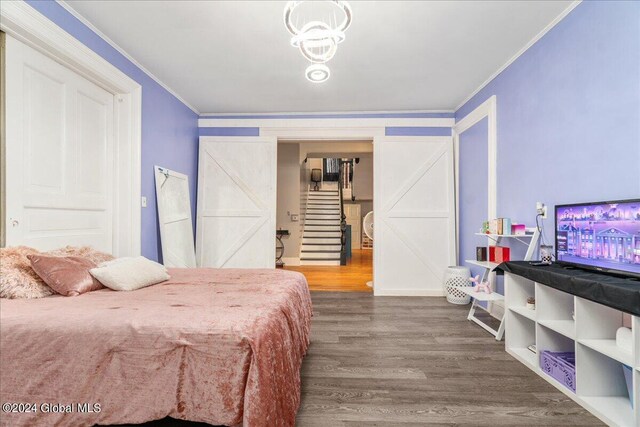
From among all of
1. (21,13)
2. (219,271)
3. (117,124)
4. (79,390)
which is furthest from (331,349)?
(21,13)

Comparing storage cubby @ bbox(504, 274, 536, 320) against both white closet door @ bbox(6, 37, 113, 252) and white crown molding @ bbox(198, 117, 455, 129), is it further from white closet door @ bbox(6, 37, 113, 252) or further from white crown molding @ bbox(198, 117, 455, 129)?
white closet door @ bbox(6, 37, 113, 252)

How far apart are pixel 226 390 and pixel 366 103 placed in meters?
3.82

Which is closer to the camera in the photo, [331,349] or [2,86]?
[2,86]

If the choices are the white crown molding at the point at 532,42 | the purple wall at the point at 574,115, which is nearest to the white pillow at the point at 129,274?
the purple wall at the point at 574,115

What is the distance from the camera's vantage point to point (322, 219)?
9.51 m

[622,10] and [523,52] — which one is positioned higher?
[523,52]

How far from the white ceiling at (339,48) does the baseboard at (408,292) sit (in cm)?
267

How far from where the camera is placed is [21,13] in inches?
75.0

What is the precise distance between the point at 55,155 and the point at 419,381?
10.4 feet

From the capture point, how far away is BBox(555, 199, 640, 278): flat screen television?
5.26 ft

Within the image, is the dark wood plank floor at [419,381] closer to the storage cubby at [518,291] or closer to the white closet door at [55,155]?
the storage cubby at [518,291]

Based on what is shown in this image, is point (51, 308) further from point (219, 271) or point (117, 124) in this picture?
point (117, 124)

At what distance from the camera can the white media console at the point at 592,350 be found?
→ 5.08ft

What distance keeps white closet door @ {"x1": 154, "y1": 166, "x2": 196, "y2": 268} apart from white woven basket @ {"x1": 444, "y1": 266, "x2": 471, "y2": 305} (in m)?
3.49
